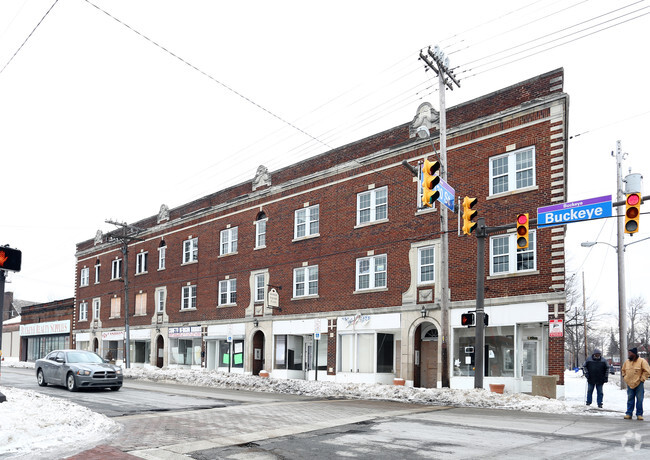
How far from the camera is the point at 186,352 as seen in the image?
41.4 meters

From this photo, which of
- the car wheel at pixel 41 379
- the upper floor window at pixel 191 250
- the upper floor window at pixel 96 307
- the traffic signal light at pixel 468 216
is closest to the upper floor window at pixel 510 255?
the traffic signal light at pixel 468 216

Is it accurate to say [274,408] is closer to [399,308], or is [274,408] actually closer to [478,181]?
[399,308]

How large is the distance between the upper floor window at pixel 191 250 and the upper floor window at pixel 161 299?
3438mm

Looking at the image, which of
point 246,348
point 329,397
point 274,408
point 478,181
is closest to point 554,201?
point 478,181

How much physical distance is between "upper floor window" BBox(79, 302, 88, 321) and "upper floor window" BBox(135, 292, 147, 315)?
32.4ft

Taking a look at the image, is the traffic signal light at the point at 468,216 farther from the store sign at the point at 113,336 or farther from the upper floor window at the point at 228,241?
the store sign at the point at 113,336

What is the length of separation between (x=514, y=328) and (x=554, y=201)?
4977mm

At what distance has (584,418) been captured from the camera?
15.2 metres

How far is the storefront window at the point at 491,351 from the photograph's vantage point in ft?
76.3

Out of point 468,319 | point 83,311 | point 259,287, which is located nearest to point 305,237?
point 259,287

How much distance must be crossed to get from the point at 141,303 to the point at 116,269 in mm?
5657

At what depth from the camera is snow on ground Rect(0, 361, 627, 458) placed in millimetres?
10211

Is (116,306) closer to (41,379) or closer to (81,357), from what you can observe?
(41,379)

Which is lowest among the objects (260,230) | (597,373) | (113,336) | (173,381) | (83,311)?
(173,381)
